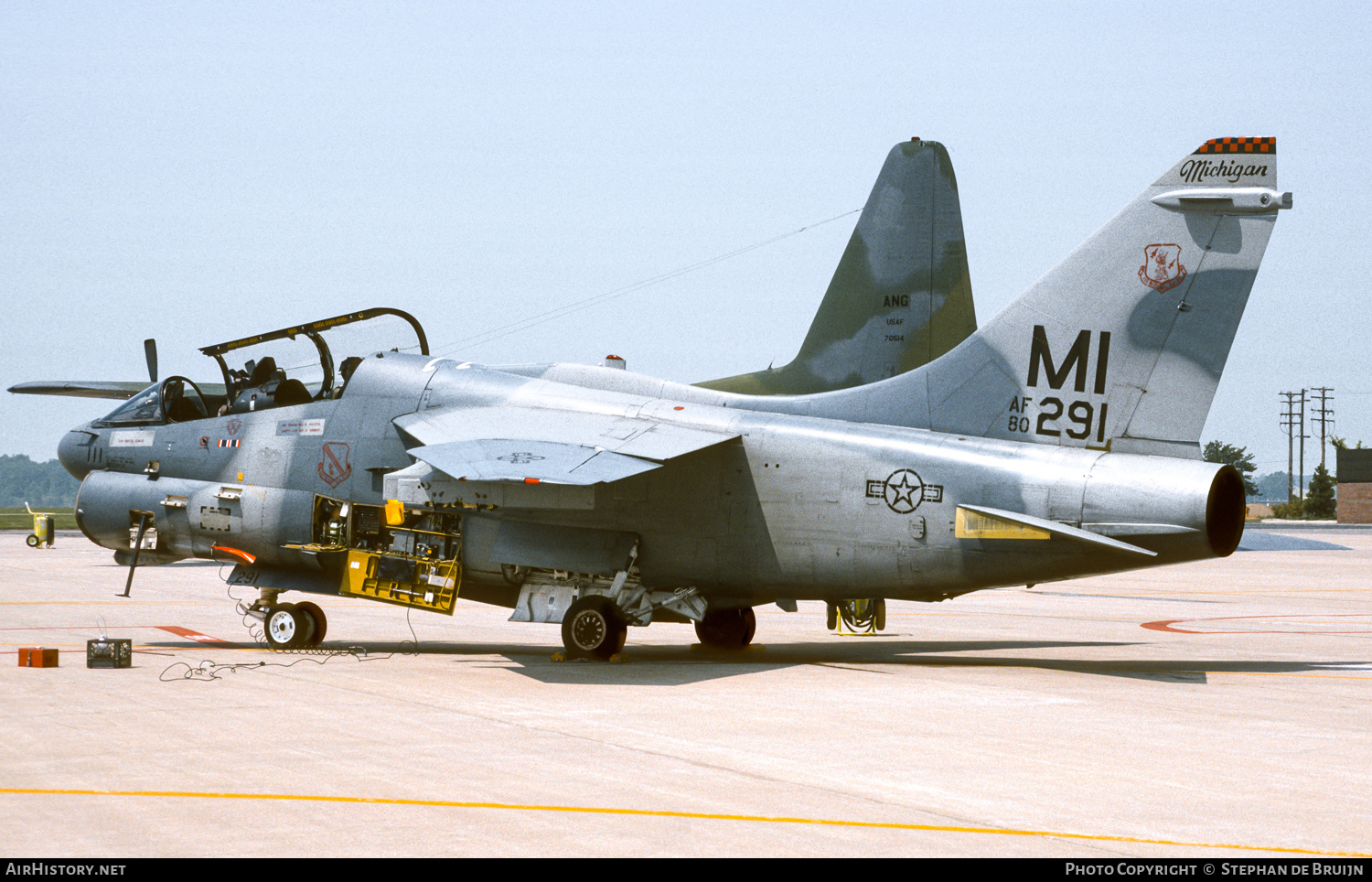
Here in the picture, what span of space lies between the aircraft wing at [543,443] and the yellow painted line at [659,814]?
6587mm

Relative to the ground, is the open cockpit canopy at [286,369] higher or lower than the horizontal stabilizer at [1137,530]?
higher

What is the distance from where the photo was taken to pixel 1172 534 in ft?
44.1

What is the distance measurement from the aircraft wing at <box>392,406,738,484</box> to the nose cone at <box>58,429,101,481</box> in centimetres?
495

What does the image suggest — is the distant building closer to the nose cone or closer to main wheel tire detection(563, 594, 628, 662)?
main wheel tire detection(563, 594, 628, 662)

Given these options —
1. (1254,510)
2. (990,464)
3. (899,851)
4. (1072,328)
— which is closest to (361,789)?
(899,851)

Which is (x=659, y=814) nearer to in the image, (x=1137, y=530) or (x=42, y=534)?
(x=1137, y=530)

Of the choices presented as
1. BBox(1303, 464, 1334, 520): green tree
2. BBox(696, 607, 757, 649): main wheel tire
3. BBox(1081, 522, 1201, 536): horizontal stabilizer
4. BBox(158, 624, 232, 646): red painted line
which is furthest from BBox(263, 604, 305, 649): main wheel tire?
BBox(1303, 464, 1334, 520): green tree

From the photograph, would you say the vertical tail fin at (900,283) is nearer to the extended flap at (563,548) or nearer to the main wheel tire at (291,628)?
the extended flap at (563,548)

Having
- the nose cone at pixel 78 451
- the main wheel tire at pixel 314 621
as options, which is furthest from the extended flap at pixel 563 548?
the nose cone at pixel 78 451

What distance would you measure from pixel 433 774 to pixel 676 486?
7785 mm

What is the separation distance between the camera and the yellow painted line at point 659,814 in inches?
276

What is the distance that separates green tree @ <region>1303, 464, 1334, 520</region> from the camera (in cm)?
11475

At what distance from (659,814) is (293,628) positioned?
11381 millimetres

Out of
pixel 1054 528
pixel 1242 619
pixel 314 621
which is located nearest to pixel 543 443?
pixel 314 621
